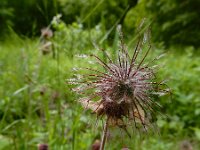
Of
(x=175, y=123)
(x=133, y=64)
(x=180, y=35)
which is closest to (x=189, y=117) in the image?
(x=175, y=123)

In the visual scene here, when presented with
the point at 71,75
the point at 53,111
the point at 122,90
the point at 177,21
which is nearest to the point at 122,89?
the point at 122,90

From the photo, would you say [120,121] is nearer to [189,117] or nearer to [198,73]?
[189,117]

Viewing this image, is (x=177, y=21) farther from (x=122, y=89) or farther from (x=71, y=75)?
(x=122, y=89)

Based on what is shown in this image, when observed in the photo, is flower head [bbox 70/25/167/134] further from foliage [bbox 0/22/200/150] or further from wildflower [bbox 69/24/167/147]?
foliage [bbox 0/22/200/150]

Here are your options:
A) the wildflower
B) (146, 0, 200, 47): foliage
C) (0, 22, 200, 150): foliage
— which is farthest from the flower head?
(146, 0, 200, 47): foliage

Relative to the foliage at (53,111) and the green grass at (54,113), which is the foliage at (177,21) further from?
the foliage at (53,111)

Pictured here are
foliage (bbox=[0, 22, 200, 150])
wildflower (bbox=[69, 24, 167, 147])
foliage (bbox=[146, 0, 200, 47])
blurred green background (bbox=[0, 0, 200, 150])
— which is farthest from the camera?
foliage (bbox=[146, 0, 200, 47])

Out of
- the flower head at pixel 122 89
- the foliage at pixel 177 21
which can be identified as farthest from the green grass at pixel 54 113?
the foliage at pixel 177 21
